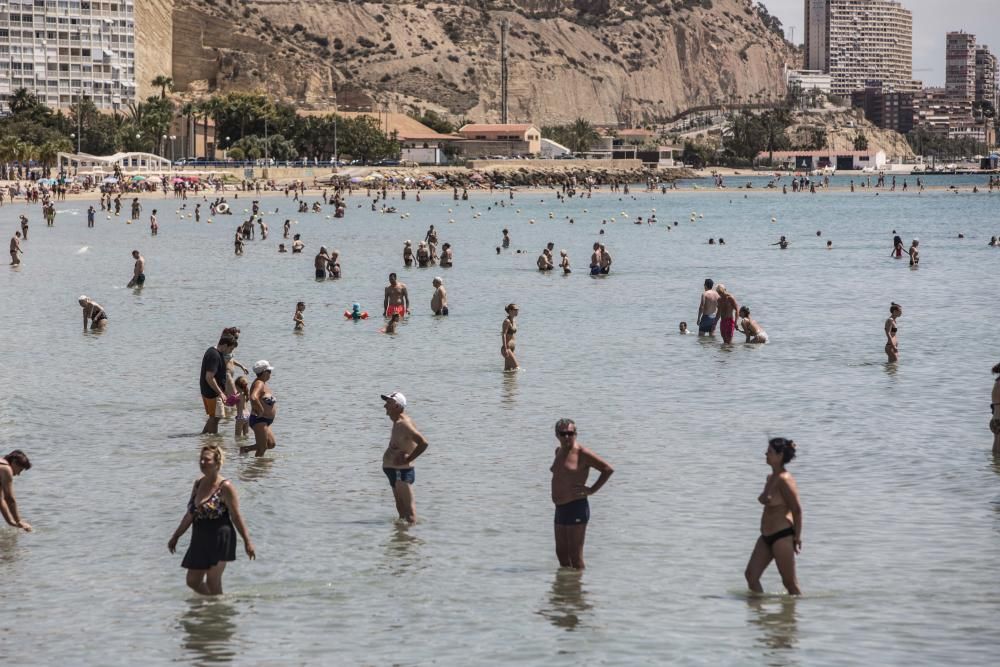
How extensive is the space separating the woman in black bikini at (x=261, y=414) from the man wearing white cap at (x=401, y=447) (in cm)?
339

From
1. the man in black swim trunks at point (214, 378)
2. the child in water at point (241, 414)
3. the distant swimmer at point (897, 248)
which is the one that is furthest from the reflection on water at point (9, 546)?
the distant swimmer at point (897, 248)

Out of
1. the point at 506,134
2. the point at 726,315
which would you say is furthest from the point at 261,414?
the point at 506,134

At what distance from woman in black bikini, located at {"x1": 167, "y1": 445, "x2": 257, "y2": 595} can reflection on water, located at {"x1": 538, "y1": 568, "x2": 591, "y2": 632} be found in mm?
2653

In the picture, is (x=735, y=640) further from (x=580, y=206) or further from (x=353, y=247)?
(x=580, y=206)

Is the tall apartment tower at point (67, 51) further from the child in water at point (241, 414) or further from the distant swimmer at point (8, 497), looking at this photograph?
the distant swimmer at point (8, 497)

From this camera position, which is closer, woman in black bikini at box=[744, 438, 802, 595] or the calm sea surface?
woman in black bikini at box=[744, 438, 802, 595]

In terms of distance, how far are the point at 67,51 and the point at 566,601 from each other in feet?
514

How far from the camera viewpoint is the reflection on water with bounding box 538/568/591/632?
12031 millimetres

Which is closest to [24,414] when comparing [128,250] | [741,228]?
[128,250]

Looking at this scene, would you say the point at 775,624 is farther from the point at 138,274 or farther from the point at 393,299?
the point at 138,274

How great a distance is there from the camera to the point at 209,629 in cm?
1184

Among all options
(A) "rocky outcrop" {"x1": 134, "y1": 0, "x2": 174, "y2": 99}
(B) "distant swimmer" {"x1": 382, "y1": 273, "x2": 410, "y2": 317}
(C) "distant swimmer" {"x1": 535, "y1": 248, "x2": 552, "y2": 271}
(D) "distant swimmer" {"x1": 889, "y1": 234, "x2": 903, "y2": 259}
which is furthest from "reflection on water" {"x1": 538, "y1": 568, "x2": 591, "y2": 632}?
(A) "rocky outcrop" {"x1": 134, "y1": 0, "x2": 174, "y2": 99}

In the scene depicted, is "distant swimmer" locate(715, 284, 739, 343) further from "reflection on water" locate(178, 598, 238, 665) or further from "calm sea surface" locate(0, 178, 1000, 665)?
"reflection on water" locate(178, 598, 238, 665)

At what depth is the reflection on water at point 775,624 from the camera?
441 inches
